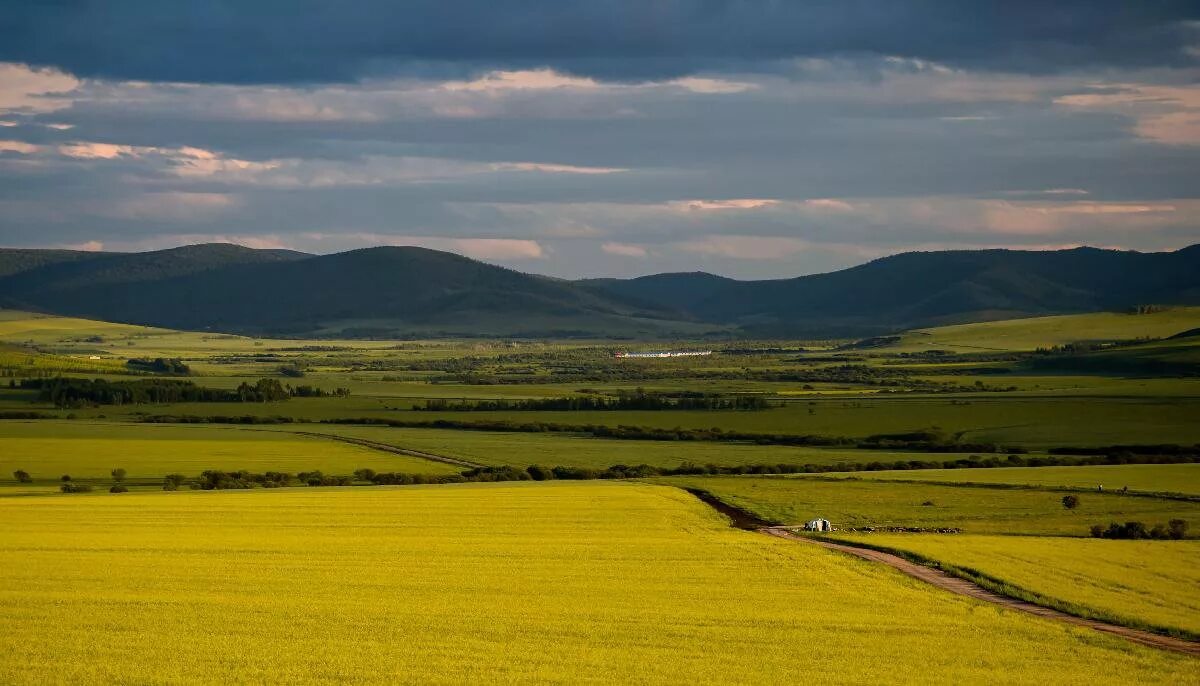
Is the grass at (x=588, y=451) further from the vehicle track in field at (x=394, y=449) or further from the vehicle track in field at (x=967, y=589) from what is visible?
the vehicle track in field at (x=967, y=589)

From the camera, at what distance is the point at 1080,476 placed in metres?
64.1

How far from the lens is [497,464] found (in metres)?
79.4

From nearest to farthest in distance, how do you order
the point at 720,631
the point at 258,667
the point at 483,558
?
the point at 258,667 → the point at 720,631 → the point at 483,558

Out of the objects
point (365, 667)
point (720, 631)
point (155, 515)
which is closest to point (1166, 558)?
point (720, 631)

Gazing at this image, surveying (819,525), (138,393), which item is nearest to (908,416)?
(819,525)

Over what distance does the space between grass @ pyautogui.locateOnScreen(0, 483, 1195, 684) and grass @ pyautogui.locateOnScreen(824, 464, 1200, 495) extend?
2636cm

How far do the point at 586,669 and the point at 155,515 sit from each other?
26.4 m

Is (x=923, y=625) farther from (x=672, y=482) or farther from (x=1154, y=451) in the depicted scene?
(x=1154, y=451)

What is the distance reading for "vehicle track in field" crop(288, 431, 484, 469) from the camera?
3118 inches

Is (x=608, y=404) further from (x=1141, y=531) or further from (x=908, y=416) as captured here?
(x=1141, y=531)

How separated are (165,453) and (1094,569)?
61.2 meters

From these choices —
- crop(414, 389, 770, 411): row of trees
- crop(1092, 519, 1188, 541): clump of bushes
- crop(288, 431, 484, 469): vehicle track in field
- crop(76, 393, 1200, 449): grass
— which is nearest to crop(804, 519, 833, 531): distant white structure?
crop(1092, 519, 1188, 541): clump of bushes

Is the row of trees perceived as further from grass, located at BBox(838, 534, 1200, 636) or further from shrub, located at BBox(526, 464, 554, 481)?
grass, located at BBox(838, 534, 1200, 636)

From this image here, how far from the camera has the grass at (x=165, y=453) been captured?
234 ft
